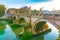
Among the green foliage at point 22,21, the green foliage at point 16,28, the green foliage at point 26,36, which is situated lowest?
the green foliage at point 26,36

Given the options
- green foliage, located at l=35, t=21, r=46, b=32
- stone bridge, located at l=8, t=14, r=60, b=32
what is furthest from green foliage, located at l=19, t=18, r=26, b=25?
green foliage, located at l=35, t=21, r=46, b=32

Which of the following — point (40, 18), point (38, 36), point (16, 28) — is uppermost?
point (40, 18)

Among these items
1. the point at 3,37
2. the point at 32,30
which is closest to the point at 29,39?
the point at 32,30

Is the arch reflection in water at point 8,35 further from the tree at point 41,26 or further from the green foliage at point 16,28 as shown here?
the tree at point 41,26

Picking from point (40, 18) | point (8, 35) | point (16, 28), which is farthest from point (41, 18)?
point (8, 35)

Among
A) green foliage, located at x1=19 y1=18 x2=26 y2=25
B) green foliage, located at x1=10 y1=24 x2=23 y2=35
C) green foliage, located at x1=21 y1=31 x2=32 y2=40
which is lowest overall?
green foliage, located at x1=21 y1=31 x2=32 y2=40

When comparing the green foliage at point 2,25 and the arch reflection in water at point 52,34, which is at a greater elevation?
the green foliage at point 2,25

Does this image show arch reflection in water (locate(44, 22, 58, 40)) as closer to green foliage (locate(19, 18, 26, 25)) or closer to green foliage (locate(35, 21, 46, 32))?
green foliage (locate(35, 21, 46, 32))

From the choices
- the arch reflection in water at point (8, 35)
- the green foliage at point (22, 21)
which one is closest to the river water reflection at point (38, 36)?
the arch reflection in water at point (8, 35)

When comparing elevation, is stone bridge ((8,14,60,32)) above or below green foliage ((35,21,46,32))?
above

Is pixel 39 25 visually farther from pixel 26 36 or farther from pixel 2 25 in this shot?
pixel 2 25

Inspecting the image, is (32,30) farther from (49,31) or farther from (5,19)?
(5,19)

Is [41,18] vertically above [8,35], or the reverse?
[41,18]

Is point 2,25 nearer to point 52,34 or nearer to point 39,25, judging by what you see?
point 39,25
